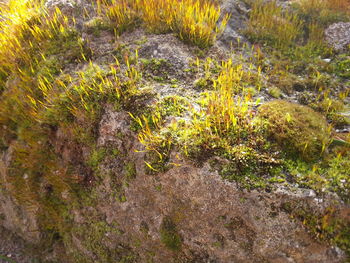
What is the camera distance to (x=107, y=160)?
11.1 feet

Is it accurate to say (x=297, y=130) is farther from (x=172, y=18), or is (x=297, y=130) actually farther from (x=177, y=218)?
(x=172, y=18)

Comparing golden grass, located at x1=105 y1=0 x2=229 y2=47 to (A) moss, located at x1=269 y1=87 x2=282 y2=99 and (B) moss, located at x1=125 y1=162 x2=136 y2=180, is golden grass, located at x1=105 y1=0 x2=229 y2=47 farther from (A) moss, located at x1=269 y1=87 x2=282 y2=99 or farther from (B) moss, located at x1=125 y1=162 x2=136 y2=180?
(B) moss, located at x1=125 y1=162 x2=136 y2=180

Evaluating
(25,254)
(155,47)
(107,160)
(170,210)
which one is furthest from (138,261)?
(155,47)

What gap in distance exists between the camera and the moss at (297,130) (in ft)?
8.97

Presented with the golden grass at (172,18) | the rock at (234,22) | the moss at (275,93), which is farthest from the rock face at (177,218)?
the rock at (234,22)

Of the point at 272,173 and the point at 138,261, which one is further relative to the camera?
the point at 138,261

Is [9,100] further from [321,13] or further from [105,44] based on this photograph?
[321,13]

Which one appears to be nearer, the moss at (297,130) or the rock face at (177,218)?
the rock face at (177,218)

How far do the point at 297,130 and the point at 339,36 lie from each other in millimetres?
3241

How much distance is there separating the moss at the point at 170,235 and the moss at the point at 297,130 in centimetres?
158

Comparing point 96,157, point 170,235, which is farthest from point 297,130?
point 96,157

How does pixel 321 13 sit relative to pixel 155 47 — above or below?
below

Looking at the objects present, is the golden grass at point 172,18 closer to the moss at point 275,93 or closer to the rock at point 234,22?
the rock at point 234,22

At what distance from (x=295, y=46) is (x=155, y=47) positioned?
2.80 m
